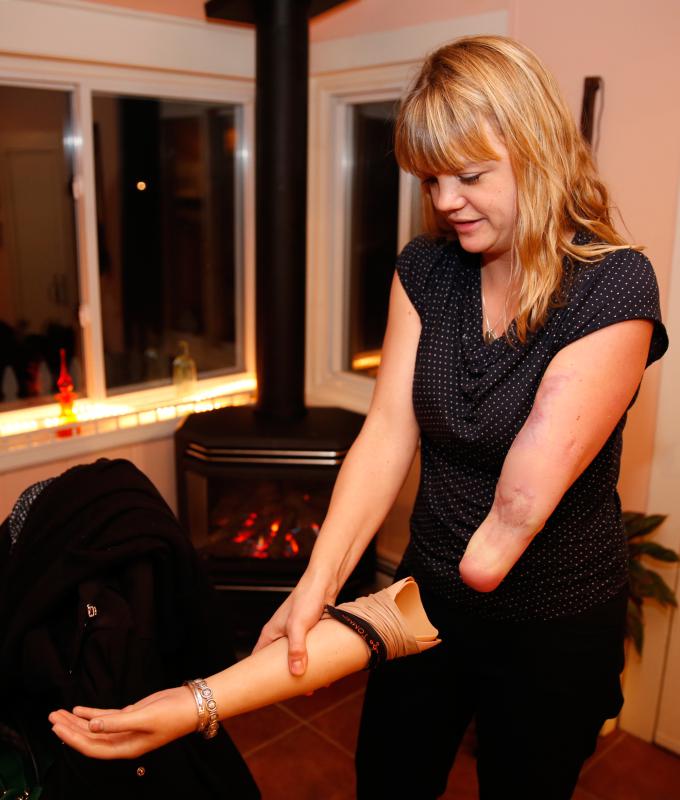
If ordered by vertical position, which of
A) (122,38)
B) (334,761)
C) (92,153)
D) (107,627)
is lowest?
(334,761)

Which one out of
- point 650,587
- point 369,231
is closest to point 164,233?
point 369,231

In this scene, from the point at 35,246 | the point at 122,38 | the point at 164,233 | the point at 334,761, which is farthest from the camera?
the point at 164,233

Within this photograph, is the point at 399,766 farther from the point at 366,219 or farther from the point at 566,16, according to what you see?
the point at 366,219

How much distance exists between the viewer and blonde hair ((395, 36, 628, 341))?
40.5 inches

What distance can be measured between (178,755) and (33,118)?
2045 mm

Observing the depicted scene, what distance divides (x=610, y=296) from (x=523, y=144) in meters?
0.22

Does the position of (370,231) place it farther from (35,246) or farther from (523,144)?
(523,144)

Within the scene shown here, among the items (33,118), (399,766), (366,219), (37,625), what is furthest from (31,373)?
(399,766)

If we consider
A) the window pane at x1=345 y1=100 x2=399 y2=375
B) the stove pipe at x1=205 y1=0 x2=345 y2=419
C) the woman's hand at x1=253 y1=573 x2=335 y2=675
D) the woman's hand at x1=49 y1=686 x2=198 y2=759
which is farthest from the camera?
the window pane at x1=345 y1=100 x2=399 y2=375

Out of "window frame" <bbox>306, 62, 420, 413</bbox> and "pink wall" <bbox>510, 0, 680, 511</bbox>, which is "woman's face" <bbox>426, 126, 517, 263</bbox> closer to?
"pink wall" <bbox>510, 0, 680, 511</bbox>

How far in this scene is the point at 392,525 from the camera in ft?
9.78

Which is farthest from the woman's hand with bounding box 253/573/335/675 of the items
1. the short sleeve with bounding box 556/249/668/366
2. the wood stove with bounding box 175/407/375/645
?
the wood stove with bounding box 175/407/375/645

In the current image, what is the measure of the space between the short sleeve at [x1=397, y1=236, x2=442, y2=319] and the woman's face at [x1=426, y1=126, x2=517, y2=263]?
0.52 feet

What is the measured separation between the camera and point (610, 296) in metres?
1.03
